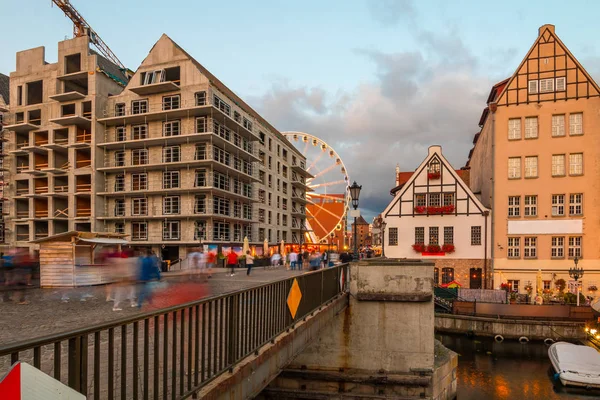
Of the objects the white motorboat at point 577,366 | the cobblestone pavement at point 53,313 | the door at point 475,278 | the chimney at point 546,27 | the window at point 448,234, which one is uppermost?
the chimney at point 546,27

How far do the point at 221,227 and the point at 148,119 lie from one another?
13.9 metres

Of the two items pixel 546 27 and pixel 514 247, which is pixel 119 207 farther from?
pixel 546 27

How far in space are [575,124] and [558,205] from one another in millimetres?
6911

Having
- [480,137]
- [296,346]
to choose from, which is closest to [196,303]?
[296,346]

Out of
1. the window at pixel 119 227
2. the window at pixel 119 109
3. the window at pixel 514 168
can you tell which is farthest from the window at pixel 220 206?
the window at pixel 514 168

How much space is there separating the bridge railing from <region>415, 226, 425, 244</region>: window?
92.5 ft

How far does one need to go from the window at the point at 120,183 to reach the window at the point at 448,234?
33984mm

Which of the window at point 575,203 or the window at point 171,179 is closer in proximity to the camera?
the window at point 575,203

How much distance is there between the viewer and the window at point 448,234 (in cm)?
3696

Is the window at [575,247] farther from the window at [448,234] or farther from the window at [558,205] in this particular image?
the window at [448,234]

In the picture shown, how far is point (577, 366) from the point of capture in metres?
20.4

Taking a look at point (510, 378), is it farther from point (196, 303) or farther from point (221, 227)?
point (221, 227)

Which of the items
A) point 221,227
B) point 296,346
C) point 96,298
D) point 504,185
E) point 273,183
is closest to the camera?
point 296,346

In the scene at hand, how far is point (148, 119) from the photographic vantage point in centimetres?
4416
